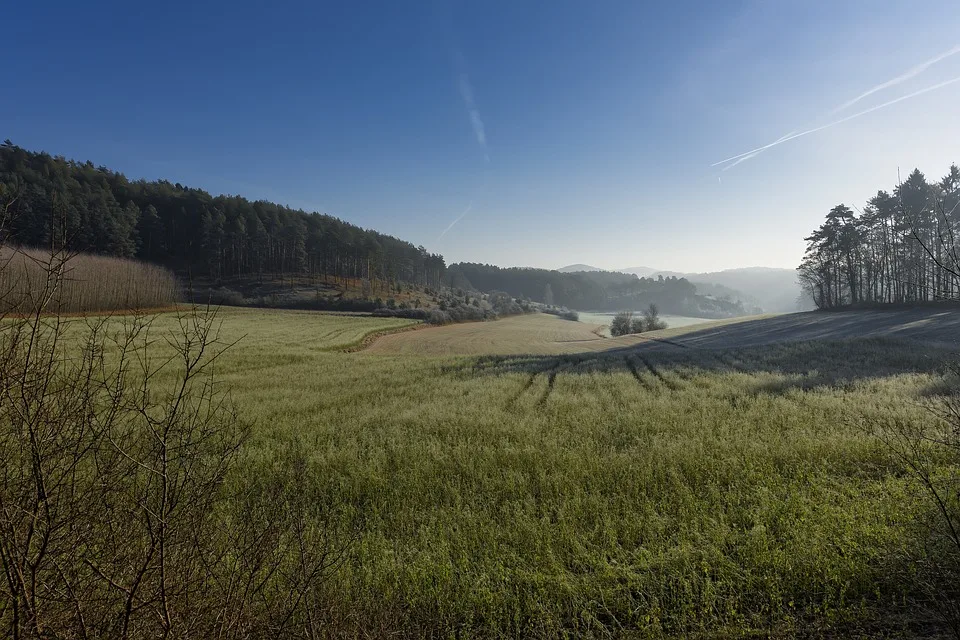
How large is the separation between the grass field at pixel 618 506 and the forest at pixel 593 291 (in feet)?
499

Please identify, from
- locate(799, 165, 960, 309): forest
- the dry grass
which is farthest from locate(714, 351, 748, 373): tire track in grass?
locate(799, 165, 960, 309): forest

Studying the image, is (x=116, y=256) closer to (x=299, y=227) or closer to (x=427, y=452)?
(x=299, y=227)

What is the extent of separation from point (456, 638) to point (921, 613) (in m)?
4.71

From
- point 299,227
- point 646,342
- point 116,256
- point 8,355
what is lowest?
point 646,342

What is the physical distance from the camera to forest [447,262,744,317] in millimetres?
170625

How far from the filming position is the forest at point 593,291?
560ft

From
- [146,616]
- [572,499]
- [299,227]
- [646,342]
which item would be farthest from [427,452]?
[299,227]

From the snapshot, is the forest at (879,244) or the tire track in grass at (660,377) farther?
the forest at (879,244)

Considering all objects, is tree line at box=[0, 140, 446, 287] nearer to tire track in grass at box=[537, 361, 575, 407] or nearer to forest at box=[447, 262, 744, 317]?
forest at box=[447, 262, 744, 317]

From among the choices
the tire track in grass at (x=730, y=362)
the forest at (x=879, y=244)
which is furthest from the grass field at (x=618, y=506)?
the forest at (x=879, y=244)

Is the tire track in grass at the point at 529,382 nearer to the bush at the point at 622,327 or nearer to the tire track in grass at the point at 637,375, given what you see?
the tire track in grass at the point at 637,375

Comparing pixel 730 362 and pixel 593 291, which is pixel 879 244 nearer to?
pixel 730 362

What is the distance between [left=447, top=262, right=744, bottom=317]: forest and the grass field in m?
152

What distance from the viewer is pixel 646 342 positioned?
150 ft
